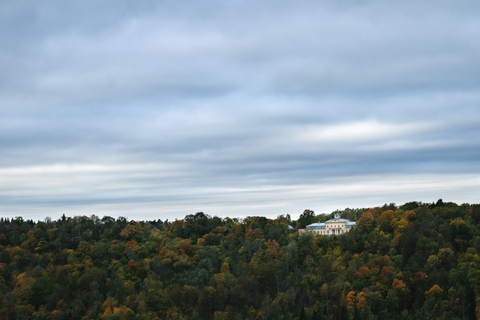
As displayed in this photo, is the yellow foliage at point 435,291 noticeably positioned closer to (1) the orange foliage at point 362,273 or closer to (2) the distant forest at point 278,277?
(2) the distant forest at point 278,277

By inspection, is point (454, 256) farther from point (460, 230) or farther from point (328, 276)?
point (328, 276)

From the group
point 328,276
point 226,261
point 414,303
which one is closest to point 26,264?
point 226,261

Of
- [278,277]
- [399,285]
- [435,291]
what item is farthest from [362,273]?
[278,277]

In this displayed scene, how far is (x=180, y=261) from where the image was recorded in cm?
18550

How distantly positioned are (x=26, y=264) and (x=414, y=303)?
136 metres

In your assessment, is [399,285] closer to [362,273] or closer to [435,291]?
[435,291]

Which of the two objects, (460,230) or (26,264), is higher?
(460,230)

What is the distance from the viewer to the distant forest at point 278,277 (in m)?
152

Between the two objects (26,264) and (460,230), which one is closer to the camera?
(460,230)

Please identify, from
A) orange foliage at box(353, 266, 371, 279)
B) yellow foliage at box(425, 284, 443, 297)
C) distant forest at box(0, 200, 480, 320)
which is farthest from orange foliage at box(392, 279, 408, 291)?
orange foliage at box(353, 266, 371, 279)

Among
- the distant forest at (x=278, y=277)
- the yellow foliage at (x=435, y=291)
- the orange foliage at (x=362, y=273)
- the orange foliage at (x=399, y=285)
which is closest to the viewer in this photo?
the yellow foliage at (x=435, y=291)

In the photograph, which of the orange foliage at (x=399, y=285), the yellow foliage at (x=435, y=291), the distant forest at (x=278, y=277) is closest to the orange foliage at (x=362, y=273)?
the distant forest at (x=278, y=277)

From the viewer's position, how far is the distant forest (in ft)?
498

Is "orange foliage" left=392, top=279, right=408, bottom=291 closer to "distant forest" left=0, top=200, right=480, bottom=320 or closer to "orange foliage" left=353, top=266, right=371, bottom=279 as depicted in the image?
"distant forest" left=0, top=200, right=480, bottom=320
